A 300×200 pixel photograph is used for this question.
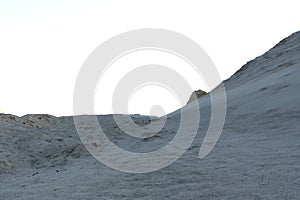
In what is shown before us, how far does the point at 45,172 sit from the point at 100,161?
0.93 m

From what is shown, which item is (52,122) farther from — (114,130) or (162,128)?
(162,128)

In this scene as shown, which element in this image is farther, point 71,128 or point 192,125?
point 71,128

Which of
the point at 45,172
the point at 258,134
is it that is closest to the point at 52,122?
the point at 45,172

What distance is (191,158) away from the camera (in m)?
5.92

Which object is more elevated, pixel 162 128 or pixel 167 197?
pixel 162 128

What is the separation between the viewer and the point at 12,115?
11.8 meters

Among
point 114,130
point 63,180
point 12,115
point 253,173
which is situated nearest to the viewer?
point 253,173

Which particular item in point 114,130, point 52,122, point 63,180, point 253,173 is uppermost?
point 52,122

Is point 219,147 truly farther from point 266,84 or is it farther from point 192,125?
point 266,84

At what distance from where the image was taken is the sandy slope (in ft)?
13.9

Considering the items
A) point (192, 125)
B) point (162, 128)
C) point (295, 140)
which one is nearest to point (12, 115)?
point (162, 128)

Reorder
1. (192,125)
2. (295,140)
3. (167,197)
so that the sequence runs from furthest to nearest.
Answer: (192,125)
(295,140)
(167,197)

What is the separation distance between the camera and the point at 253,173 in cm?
456

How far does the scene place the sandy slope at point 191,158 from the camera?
4234 millimetres
